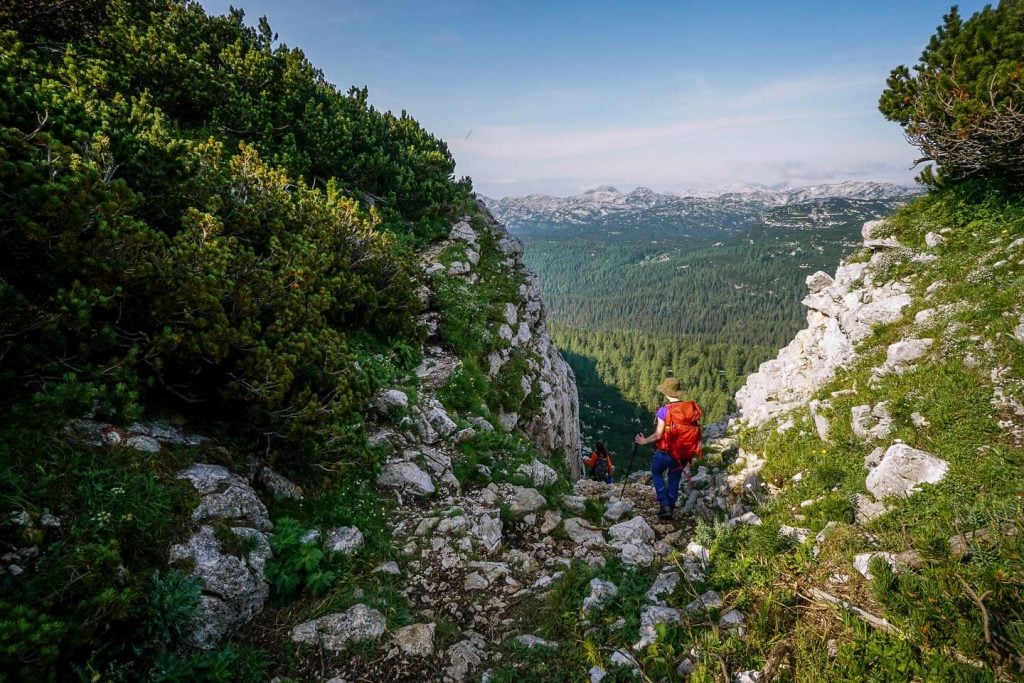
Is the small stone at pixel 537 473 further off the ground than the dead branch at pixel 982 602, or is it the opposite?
the dead branch at pixel 982 602

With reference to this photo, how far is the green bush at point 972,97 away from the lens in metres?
12.0

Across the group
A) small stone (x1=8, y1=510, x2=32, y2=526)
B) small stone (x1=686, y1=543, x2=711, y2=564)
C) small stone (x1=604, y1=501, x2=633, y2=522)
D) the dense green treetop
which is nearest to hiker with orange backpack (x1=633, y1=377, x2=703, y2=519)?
small stone (x1=604, y1=501, x2=633, y2=522)

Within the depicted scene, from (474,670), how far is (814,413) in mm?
9011

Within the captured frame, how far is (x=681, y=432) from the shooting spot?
31.2ft

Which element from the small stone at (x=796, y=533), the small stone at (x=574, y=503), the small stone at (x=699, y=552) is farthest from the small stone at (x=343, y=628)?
the small stone at (x=796, y=533)

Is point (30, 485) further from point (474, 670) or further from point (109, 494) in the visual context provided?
point (474, 670)

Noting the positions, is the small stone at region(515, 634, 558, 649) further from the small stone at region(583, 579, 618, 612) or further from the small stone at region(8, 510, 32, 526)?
the small stone at region(8, 510, 32, 526)

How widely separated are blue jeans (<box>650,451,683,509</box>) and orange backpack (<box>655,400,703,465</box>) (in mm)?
123

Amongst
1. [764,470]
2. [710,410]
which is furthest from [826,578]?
[710,410]

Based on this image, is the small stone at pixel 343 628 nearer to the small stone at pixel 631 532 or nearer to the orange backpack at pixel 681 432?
the small stone at pixel 631 532

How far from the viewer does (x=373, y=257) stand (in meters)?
12.1

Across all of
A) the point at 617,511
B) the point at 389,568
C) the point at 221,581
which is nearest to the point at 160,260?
the point at 221,581

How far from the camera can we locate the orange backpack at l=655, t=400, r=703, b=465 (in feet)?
31.1

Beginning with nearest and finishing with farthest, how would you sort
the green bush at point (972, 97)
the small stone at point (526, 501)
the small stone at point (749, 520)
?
the small stone at point (749, 520) < the small stone at point (526, 501) < the green bush at point (972, 97)
